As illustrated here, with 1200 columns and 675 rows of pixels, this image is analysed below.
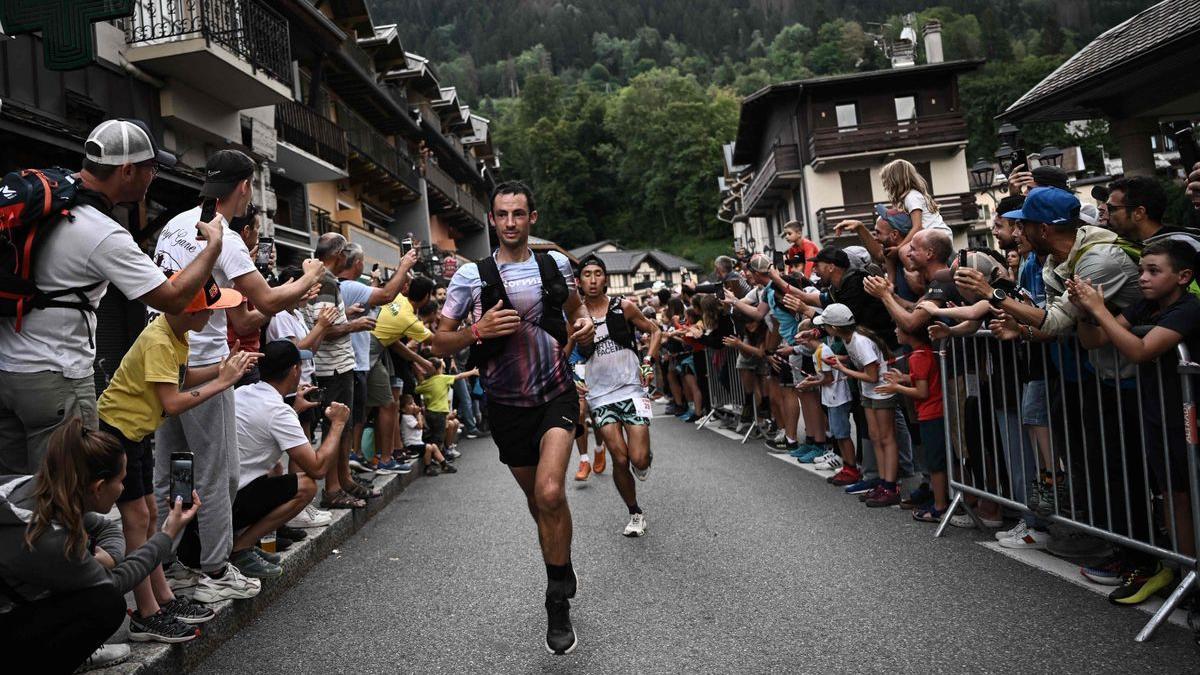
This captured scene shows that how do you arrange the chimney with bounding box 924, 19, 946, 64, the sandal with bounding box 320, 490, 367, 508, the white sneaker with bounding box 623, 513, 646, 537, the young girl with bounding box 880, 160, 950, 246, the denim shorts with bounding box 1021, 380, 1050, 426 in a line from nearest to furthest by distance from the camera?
the denim shorts with bounding box 1021, 380, 1050, 426 < the white sneaker with bounding box 623, 513, 646, 537 < the young girl with bounding box 880, 160, 950, 246 < the sandal with bounding box 320, 490, 367, 508 < the chimney with bounding box 924, 19, 946, 64

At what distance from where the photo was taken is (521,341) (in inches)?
202

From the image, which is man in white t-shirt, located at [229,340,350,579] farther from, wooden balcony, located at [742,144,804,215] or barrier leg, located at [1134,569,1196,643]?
wooden balcony, located at [742,144,804,215]

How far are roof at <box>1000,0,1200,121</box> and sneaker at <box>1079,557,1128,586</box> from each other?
10141 millimetres

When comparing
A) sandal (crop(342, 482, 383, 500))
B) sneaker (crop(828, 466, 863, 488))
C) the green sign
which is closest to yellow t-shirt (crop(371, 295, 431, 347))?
sandal (crop(342, 482, 383, 500))

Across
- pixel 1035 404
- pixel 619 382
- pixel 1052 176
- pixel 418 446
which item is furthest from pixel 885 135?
pixel 1035 404

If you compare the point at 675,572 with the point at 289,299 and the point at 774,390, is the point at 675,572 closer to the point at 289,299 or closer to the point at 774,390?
the point at 289,299

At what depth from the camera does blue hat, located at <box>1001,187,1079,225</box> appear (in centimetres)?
508

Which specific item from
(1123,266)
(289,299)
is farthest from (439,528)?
(1123,266)

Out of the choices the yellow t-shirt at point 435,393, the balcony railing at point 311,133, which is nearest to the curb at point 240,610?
the yellow t-shirt at point 435,393

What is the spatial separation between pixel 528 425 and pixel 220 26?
1436 centimetres

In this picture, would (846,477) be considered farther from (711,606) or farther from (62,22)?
(62,22)

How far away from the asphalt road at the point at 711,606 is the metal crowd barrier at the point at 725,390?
17.6 feet

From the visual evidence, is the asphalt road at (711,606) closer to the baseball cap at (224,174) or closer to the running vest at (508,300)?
the running vest at (508,300)

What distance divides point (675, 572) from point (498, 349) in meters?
1.72
